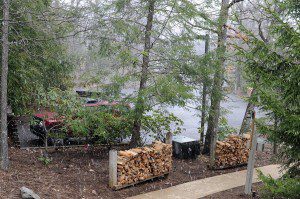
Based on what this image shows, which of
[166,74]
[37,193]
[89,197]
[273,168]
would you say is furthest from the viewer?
[273,168]

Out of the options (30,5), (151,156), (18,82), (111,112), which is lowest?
(151,156)

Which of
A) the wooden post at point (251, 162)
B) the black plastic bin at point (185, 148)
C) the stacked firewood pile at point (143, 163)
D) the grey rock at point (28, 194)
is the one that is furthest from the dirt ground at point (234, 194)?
the grey rock at point (28, 194)

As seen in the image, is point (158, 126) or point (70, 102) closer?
point (70, 102)

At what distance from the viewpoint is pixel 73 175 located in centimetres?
805

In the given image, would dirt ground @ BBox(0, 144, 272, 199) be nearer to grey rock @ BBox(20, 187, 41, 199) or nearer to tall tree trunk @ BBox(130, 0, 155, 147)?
grey rock @ BBox(20, 187, 41, 199)

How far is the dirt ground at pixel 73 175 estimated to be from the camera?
6751mm

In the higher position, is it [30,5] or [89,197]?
[30,5]

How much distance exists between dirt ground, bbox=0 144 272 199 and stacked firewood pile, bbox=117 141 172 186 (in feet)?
0.77

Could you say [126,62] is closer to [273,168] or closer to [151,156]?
[151,156]

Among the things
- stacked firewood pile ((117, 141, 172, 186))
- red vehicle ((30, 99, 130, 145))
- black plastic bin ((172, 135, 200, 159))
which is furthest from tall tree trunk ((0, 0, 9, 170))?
black plastic bin ((172, 135, 200, 159))

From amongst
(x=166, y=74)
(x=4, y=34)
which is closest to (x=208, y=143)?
(x=166, y=74)

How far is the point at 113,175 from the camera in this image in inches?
293

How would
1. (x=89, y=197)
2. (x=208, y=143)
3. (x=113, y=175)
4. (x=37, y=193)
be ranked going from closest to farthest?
(x=37, y=193), (x=89, y=197), (x=113, y=175), (x=208, y=143)

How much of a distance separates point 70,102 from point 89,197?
2.79 meters
